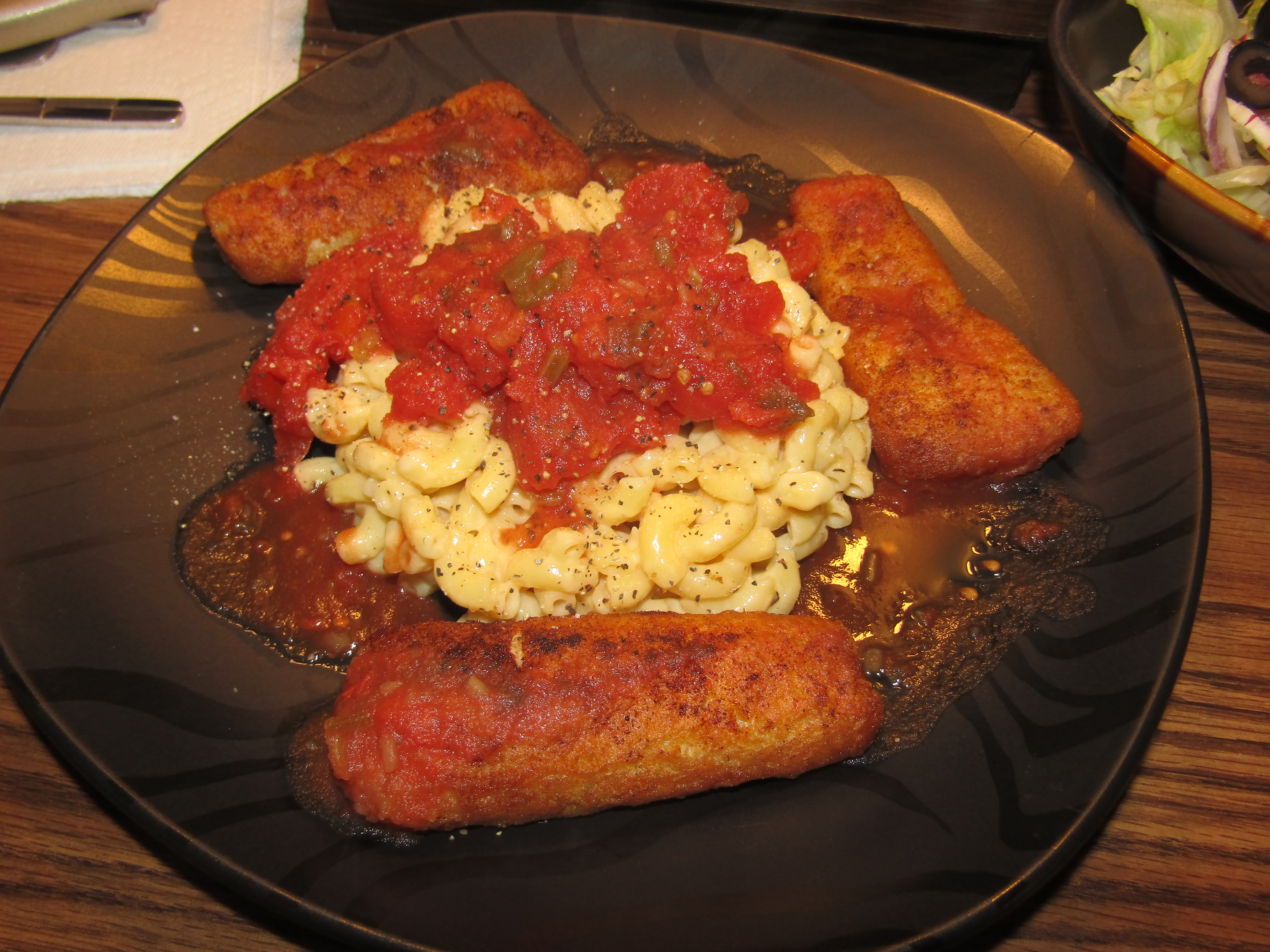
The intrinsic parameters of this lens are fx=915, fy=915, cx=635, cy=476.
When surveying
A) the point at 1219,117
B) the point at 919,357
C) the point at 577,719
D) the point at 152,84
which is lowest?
the point at 577,719

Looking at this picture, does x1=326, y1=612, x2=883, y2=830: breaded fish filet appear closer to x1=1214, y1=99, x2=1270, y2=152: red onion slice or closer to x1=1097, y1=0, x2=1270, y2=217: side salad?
x1=1097, y1=0, x2=1270, y2=217: side salad

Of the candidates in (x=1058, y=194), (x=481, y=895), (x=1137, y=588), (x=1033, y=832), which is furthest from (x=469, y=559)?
(x=1058, y=194)

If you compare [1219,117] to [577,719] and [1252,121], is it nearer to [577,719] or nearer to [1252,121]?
[1252,121]

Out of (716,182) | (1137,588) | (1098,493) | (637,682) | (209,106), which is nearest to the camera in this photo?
(637,682)

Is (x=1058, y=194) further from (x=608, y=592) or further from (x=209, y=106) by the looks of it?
(x=209, y=106)

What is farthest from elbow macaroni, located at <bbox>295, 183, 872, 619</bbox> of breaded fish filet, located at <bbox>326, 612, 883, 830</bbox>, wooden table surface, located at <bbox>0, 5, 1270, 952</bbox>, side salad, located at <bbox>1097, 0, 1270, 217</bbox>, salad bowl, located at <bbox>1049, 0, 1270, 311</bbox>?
side salad, located at <bbox>1097, 0, 1270, 217</bbox>

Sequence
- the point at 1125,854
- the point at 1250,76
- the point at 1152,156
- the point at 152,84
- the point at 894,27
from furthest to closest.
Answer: the point at 152,84 < the point at 894,27 < the point at 1250,76 < the point at 1152,156 < the point at 1125,854

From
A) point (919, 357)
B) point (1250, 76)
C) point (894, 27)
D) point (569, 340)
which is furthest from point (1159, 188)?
point (569, 340)
